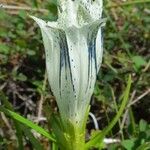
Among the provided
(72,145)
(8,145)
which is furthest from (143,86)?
(72,145)

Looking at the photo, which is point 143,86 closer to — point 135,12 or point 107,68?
point 107,68

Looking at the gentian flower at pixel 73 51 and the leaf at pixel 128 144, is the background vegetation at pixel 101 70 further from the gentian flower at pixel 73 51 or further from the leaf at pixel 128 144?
the gentian flower at pixel 73 51

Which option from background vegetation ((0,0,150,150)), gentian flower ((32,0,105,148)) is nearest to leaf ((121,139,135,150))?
background vegetation ((0,0,150,150))

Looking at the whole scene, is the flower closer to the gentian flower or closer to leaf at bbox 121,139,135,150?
the gentian flower

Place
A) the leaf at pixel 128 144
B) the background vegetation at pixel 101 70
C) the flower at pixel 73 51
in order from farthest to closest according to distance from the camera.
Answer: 1. the background vegetation at pixel 101 70
2. the leaf at pixel 128 144
3. the flower at pixel 73 51

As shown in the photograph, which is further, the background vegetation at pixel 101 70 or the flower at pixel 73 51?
the background vegetation at pixel 101 70

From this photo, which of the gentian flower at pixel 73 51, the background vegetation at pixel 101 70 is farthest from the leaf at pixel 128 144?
the gentian flower at pixel 73 51

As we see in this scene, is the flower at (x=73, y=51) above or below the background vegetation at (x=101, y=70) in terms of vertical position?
above
